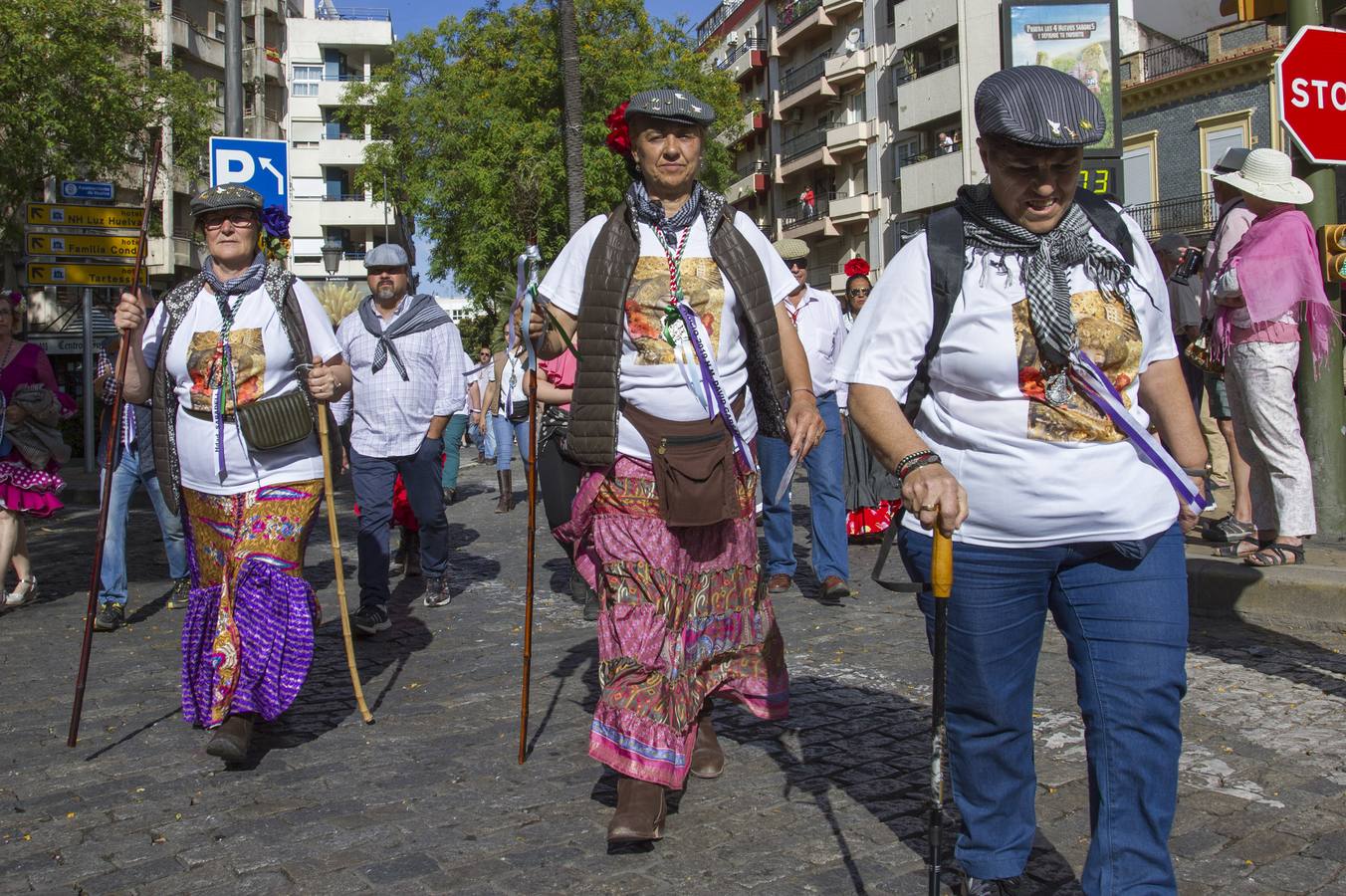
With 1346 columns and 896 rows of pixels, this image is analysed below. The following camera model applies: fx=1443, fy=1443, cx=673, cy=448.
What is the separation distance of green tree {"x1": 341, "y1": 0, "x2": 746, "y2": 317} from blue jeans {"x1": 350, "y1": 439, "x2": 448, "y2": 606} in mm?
31125

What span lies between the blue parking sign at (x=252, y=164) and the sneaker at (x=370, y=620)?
17.7ft

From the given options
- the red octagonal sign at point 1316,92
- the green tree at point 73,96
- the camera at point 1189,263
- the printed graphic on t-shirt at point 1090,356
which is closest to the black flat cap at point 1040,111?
the printed graphic on t-shirt at point 1090,356

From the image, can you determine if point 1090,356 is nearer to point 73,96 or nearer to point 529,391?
point 529,391

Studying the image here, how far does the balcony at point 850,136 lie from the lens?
58.4 metres

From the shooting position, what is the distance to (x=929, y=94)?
52.2 m

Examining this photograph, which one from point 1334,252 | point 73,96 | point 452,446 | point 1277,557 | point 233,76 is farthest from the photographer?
point 73,96

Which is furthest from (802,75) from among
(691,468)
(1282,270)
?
(691,468)

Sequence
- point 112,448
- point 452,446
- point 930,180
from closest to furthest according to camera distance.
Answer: point 112,448, point 452,446, point 930,180

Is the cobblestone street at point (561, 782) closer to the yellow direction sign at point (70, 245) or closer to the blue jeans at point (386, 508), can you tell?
the blue jeans at point (386, 508)

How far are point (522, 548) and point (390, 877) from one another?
25.3 ft

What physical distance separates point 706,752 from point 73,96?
26.9 metres

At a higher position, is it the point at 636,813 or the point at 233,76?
the point at 233,76

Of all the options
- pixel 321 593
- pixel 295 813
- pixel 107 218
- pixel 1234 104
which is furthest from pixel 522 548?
pixel 1234 104

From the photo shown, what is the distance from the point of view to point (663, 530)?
14.6ft
